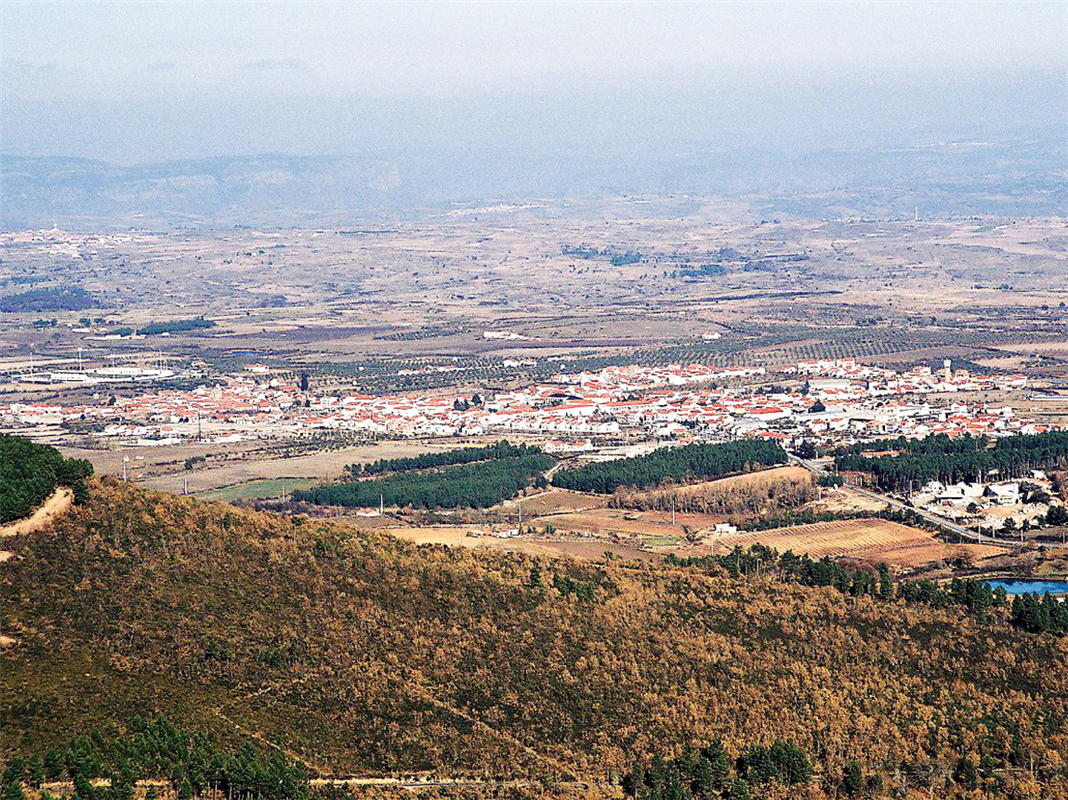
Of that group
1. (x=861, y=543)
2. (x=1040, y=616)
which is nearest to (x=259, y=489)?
(x=861, y=543)

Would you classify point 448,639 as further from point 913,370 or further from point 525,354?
point 525,354

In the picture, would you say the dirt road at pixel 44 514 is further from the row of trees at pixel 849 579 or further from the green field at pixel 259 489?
the green field at pixel 259 489

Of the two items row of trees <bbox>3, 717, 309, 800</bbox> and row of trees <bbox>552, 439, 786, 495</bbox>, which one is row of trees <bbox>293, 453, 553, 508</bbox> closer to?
row of trees <bbox>552, 439, 786, 495</bbox>

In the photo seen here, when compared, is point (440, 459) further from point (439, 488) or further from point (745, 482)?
point (745, 482)

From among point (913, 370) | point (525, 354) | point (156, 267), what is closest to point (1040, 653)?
point (913, 370)

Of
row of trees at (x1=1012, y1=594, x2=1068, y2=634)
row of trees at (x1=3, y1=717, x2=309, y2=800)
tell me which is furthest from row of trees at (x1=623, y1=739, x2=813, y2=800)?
row of trees at (x1=1012, y1=594, x2=1068, y2=634)
